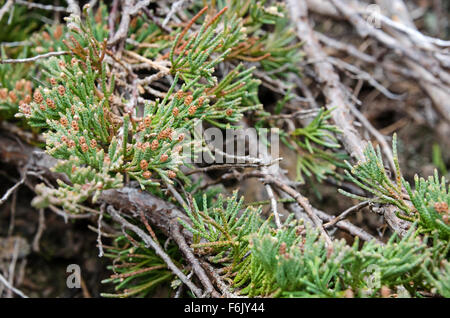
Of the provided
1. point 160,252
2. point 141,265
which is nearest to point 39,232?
point 141,265

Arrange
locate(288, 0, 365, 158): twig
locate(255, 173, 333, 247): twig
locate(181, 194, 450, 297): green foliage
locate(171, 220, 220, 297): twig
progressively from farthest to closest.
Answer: locate(288, 0, 365, 158): twig, locate(255, 173, 333, 247): twig, locate(171, 220, 220, 297): twig, locate(181, 194, 450, 297): green foliage

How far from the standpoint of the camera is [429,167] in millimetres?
2174

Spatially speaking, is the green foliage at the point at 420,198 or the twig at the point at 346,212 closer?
the green foliage at the point at 420,198

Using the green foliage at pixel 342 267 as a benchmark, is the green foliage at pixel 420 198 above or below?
above

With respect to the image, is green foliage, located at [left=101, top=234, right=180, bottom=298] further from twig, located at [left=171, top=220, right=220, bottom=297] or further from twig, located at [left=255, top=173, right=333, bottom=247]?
twig, located at [left=255, top=173, right=333, bottom=247]

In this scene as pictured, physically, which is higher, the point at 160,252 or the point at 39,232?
the point at 39,232

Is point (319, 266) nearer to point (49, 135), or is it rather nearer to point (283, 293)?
point (283, 293)

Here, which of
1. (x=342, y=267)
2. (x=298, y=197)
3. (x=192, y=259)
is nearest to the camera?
(x=342, y=267)

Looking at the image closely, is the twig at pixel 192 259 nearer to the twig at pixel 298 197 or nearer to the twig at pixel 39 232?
the twig at pixel 298 197

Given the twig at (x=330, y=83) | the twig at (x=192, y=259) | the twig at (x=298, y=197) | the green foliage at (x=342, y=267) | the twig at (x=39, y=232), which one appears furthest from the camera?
the twig at (x=39, y=232)

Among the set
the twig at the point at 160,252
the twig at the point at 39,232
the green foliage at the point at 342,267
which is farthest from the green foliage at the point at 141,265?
the twig at the point at 39,232

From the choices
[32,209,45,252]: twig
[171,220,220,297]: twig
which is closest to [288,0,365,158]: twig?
[171,220,220,297]: twig

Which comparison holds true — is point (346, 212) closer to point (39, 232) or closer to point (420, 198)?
point (420, 198)

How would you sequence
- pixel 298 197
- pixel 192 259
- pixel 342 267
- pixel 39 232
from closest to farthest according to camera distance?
pixel 342 267 → pixel 192 259 → pixel 298 197 → pixel 39 232
